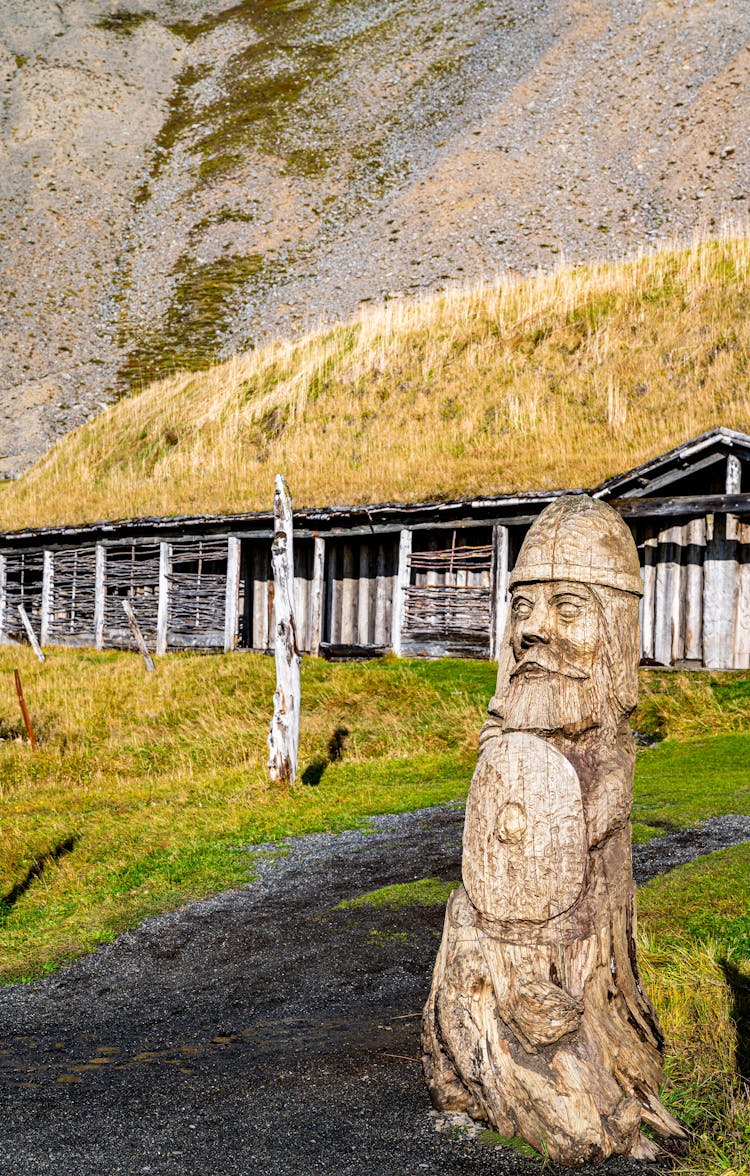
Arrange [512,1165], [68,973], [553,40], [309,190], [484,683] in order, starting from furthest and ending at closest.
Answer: [553,40], [309,190], [484,683], [68,973], [512,1165]

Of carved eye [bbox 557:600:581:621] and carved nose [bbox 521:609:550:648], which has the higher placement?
carved eye [bbox 557:600:581:621]

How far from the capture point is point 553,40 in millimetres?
76000

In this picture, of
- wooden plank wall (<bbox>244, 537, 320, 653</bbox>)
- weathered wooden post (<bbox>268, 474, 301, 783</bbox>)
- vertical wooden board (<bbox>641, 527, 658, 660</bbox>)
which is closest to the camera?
weathered wooden post (<bbox>268, 474, 301, 783</bbox>)

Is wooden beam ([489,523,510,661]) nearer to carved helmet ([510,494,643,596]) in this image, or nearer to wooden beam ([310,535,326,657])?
wooden beam ([310,535,326,657])

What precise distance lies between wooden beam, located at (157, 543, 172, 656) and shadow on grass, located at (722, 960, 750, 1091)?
2297 centimetres

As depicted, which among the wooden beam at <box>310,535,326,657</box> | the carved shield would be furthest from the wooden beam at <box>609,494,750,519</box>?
the carved shield

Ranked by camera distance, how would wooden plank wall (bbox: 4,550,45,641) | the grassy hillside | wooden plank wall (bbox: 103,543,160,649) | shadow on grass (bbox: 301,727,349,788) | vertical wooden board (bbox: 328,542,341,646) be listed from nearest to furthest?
shadow on grass (bbox: 301,727,349,788), vertical wooden board (bbox: 328,542,341,646), the grassy hillside, wooden plank wall (bbox: 103,543,160,649), wooden plank wall (bbox: 4,550,45,641)

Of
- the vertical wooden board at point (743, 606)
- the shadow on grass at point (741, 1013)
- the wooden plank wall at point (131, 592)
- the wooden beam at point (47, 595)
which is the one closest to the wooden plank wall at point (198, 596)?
the wooden plank wall at point (131, 592)

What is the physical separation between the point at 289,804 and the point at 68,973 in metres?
4.89

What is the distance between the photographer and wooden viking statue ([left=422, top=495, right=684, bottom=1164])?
4707 mm

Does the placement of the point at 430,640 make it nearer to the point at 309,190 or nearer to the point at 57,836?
the point at 57,836

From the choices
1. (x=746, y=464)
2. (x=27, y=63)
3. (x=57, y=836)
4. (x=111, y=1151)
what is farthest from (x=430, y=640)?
(x=27, y=63)

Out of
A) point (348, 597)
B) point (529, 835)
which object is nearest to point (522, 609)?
point (529, 835)

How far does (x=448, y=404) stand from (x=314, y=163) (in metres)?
45.1
